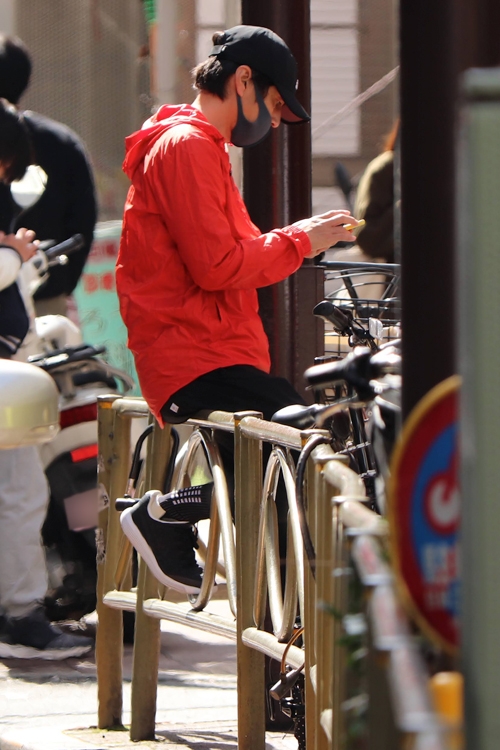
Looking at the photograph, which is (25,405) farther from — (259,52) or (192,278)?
(259,52)

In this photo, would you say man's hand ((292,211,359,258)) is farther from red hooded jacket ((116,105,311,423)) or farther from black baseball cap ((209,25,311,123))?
black baseball cap ((209,25,311,123))

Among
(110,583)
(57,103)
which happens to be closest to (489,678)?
(110,583)

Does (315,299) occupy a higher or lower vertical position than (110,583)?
higher

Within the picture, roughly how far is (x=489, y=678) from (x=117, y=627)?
138 inches

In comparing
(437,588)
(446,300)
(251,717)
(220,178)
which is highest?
(220,178)

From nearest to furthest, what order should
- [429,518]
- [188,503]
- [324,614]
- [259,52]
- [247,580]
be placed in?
[429,518] → [324,614] → [247,580] → [188,503] → [259,52]

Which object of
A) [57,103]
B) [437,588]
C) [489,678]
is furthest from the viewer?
[57,103]

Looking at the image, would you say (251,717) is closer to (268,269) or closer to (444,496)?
(268,269)

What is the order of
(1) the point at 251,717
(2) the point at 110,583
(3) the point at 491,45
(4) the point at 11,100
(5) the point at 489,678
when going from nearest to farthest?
(5) the point at 489,678
(3) the point at 491,45
(1) the point at 251,717
(2) the point at 110,583
(4) the point at 11,100

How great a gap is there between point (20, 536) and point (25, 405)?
97 centimetres

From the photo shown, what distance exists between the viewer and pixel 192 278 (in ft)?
12.8

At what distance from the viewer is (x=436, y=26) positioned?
1.74 m

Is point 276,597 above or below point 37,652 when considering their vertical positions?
above

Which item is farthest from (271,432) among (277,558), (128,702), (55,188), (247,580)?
(55,188)
